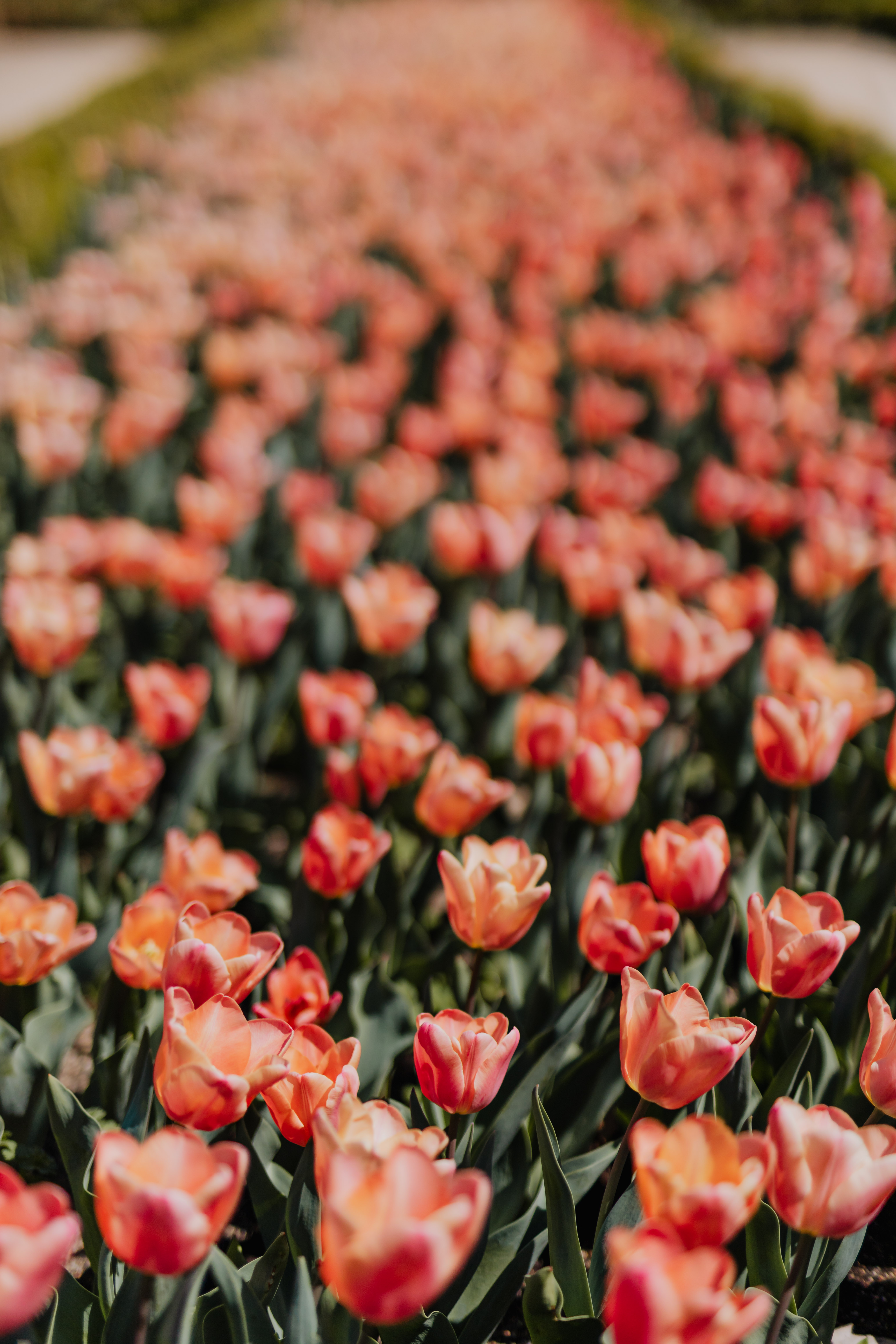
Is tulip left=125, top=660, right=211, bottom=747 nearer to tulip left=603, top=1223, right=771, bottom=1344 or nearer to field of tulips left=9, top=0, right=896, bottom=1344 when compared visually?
field of tulips left=9, top=0, right=896, bottom=1344

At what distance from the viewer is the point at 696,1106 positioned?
1.32m

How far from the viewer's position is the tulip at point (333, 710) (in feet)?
6.39

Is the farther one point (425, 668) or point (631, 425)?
point (631, 425)

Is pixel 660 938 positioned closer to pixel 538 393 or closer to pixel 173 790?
pixel 173 790

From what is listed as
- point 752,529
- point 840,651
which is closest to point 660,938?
point 840,651

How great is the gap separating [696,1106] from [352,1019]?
1.65 feet

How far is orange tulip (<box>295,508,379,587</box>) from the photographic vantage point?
2543 mm

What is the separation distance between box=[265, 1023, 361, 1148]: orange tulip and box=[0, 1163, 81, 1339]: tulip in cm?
29

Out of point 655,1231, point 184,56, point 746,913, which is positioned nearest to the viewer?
point 655,1231

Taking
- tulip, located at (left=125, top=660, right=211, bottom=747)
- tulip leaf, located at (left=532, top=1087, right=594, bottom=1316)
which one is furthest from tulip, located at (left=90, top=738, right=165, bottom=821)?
tulip leaf, located at (left=532, top=1087, right=594, bottom=1316)

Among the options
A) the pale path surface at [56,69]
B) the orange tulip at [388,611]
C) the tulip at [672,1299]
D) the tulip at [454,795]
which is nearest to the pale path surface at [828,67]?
the pale path surface at [56,69]

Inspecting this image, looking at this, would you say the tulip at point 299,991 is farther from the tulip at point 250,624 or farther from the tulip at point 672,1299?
the tulip at point 250,624

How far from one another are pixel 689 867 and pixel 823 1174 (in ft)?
1.78

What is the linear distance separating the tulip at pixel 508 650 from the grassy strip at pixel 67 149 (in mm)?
3927
